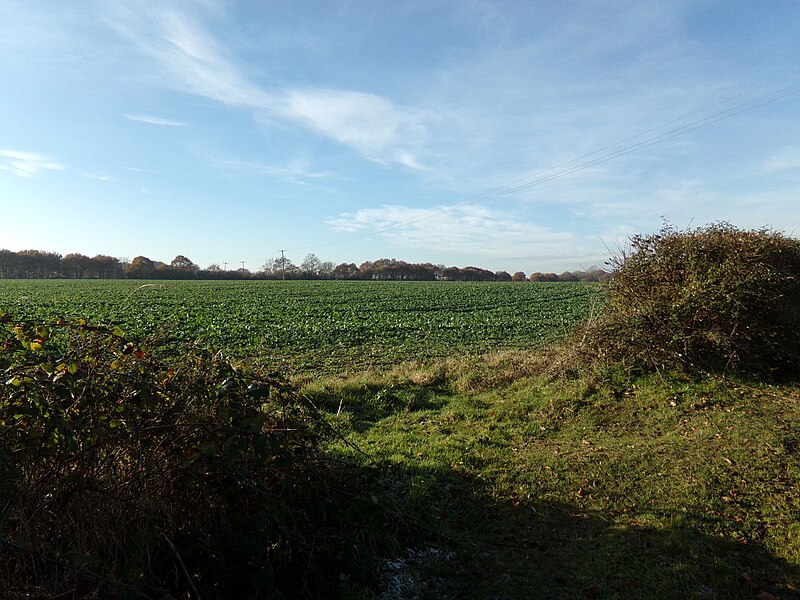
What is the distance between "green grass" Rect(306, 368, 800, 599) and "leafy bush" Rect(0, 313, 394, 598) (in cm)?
111

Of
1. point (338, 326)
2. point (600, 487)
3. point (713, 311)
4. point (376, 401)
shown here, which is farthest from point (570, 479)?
point (338, 326)

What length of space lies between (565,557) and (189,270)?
102 meters

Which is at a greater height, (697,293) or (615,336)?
(697,293)

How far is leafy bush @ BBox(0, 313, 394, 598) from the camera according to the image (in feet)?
10.5

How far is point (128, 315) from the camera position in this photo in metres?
30.2

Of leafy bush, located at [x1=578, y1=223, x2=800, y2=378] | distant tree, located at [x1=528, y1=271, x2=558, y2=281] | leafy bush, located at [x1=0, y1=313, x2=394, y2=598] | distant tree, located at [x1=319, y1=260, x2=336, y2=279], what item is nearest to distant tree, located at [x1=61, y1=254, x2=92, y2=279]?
distant tree, located at [x1=319, y1=260, x2=336, y2=279]

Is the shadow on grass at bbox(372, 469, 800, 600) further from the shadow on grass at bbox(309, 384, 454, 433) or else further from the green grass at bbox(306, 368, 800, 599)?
the shadow on grass at bbox(309, 384, 454, 433)

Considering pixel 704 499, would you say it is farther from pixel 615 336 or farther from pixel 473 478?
pixel 615 336

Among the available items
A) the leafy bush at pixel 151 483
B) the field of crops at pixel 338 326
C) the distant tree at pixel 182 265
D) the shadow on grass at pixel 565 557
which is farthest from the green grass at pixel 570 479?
the distant tree at pixel 182 265

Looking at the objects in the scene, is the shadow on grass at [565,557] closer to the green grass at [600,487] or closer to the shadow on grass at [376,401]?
the green grass at [600,487]

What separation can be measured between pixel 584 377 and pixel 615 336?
121 centimetres

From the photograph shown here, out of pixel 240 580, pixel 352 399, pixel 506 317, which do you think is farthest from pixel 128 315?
pixel 240 580

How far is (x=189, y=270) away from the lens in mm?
Answer: 97750

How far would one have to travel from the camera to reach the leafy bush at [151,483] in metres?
3.20
